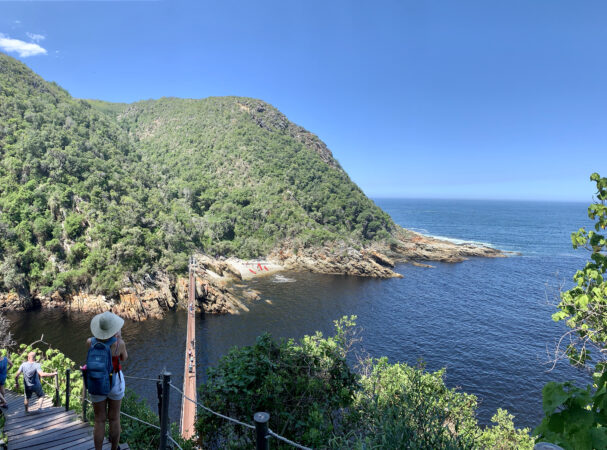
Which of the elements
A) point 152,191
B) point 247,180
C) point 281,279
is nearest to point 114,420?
point 281,279

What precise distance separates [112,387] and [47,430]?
2.84 metres

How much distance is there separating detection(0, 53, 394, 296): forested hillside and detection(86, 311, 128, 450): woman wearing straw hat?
33.6 meters

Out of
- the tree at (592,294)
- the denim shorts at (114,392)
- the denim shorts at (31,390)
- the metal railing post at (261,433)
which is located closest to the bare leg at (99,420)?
the denim shorts at (114,392)

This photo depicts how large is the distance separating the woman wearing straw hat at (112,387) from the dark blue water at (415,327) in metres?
17.0

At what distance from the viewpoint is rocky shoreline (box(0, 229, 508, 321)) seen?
3325 cm

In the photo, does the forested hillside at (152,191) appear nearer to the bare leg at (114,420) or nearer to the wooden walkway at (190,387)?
the wooden walkway at (190,387)

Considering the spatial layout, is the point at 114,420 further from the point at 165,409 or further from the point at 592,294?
the point at 592,294

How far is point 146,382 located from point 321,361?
20633 mm

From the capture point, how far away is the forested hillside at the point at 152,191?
116ft

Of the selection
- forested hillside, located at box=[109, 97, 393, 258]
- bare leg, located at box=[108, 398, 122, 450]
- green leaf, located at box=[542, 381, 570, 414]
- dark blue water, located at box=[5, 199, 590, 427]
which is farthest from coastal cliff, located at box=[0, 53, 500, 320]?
green leaf, located at box=[542, 381, 570, 414]

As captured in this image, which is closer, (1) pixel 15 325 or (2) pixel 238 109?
(1) pixel 15 325

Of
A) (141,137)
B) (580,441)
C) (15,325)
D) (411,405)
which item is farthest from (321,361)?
(141,137)

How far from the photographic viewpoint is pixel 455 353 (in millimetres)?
27438

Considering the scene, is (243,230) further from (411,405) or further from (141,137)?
(141,137)
